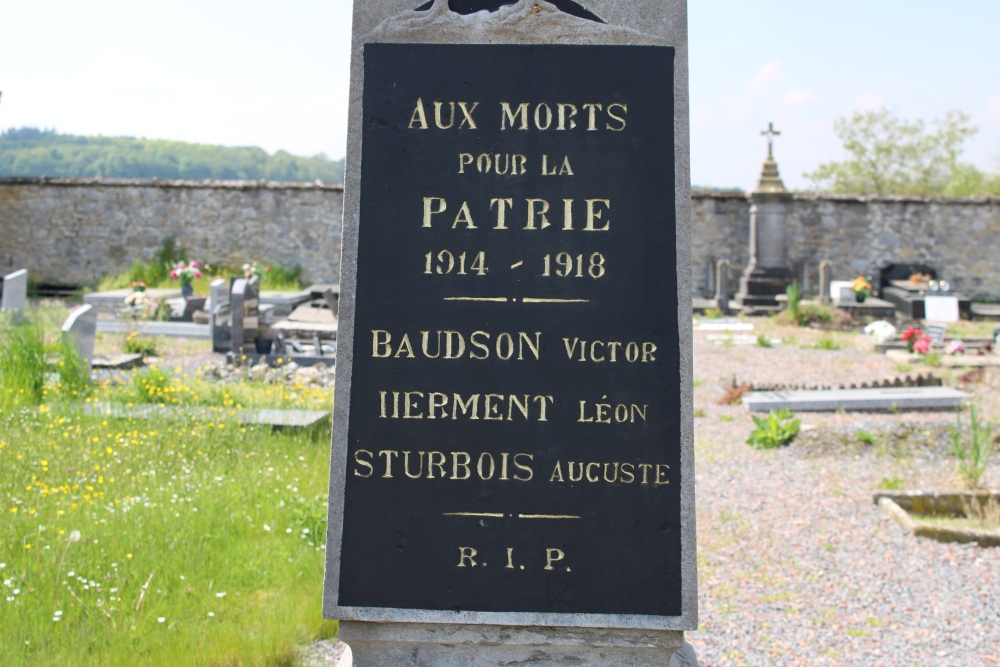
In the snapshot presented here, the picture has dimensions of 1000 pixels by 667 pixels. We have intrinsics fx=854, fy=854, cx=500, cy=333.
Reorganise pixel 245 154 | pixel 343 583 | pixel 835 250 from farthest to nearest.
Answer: pixel 245 154
pixel 835 250
pixel 343 583

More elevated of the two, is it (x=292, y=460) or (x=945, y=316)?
(x=945, y=316)

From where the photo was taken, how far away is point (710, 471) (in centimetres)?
638

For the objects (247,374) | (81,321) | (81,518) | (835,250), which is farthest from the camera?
(835,250)

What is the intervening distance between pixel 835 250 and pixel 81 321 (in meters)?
17.6

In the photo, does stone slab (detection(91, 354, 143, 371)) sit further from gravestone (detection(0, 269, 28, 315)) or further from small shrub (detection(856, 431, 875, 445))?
small shrub (detection(856, 431, 875, 445))

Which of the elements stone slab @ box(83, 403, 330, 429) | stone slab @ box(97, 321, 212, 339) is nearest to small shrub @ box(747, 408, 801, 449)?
stone slab @ box(83, 403, 330, 429)

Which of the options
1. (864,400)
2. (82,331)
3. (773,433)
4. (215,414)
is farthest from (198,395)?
(864,400)

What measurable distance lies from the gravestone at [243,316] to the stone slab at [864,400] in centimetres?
591

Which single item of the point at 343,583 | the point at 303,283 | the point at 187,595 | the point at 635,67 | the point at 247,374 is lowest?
the point at 187,595

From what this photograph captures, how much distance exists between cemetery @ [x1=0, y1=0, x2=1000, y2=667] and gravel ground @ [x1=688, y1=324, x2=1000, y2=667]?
0.02 metres

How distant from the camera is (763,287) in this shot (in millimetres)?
19047

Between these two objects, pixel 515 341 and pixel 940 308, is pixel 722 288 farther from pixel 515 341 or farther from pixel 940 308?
pixel 515 341

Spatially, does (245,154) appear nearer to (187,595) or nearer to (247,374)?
(247,374)

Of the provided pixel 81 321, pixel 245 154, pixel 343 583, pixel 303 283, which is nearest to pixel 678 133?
pixel 343 583
